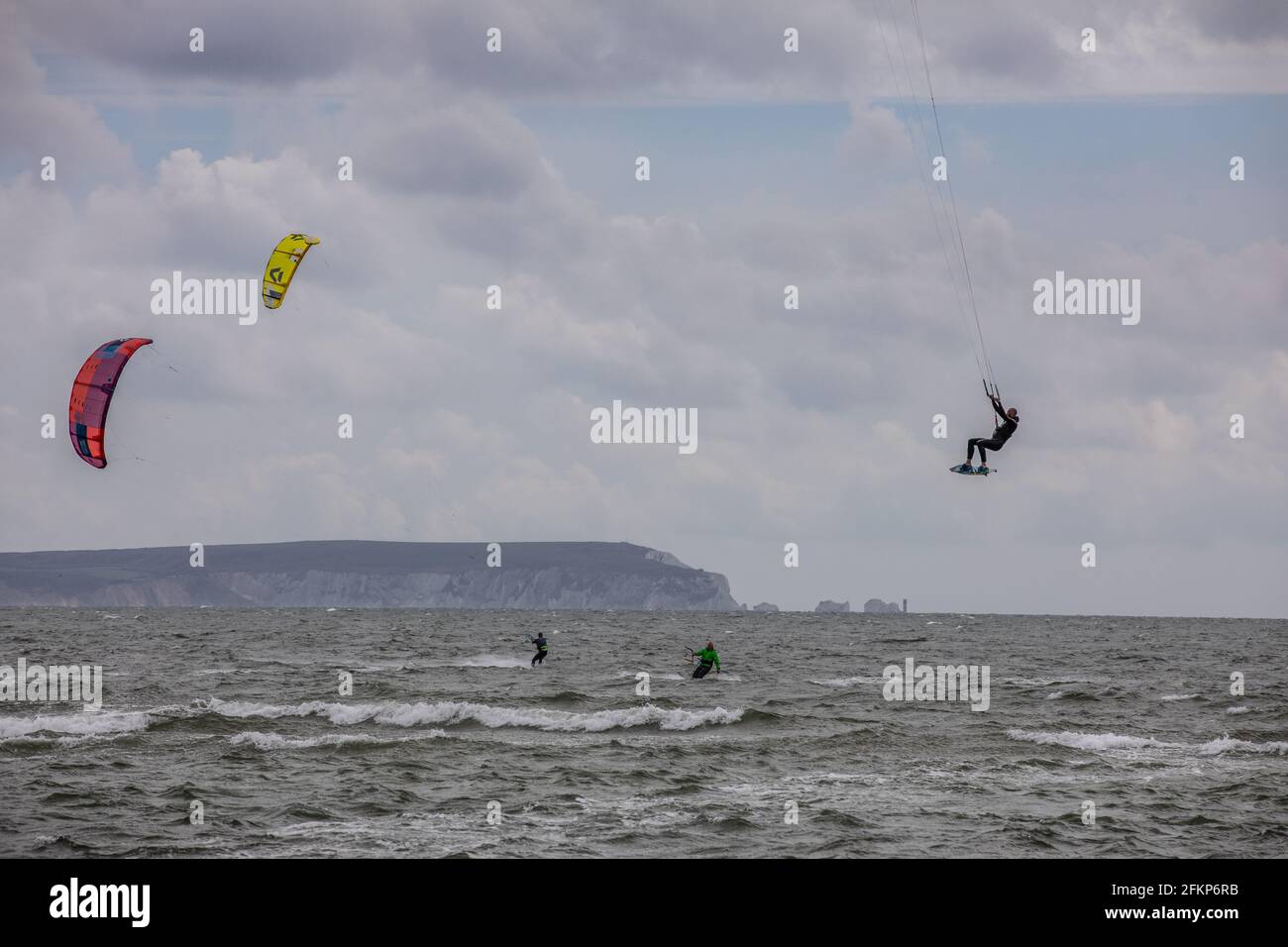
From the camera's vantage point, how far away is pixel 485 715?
30.2 metres

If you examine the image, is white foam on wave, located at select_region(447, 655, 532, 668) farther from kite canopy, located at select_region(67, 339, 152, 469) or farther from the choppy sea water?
kite canopy, located at select_region(67, 339, 152, 469)

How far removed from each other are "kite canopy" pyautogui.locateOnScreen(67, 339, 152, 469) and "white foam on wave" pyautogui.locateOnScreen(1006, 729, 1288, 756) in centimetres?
2503

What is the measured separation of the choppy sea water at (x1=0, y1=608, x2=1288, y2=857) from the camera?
17016mm

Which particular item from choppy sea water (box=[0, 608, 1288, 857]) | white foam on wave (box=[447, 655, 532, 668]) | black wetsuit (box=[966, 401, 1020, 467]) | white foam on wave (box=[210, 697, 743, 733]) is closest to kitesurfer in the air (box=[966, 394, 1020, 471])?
black wetsuit (box=[966, 401, 1020, 467])

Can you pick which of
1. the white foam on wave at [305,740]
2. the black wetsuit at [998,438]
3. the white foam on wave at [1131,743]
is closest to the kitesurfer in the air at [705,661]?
the white foam on wave at [1131,743]

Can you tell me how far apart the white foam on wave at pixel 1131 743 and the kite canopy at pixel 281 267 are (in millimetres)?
25335

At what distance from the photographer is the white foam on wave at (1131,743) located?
26.0 m

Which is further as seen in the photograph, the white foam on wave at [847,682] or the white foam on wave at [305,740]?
the white foam on wave at [847,682]

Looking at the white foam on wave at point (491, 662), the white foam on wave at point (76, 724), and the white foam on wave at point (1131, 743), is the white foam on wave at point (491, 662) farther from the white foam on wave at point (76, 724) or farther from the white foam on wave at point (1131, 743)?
the white foam on wave at point (1131, 743)

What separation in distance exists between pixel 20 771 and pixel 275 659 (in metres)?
33.0

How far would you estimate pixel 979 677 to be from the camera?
4859 cm

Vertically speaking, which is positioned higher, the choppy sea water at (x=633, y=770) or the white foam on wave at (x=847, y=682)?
the choppy sea water at (x=633, y=770)
